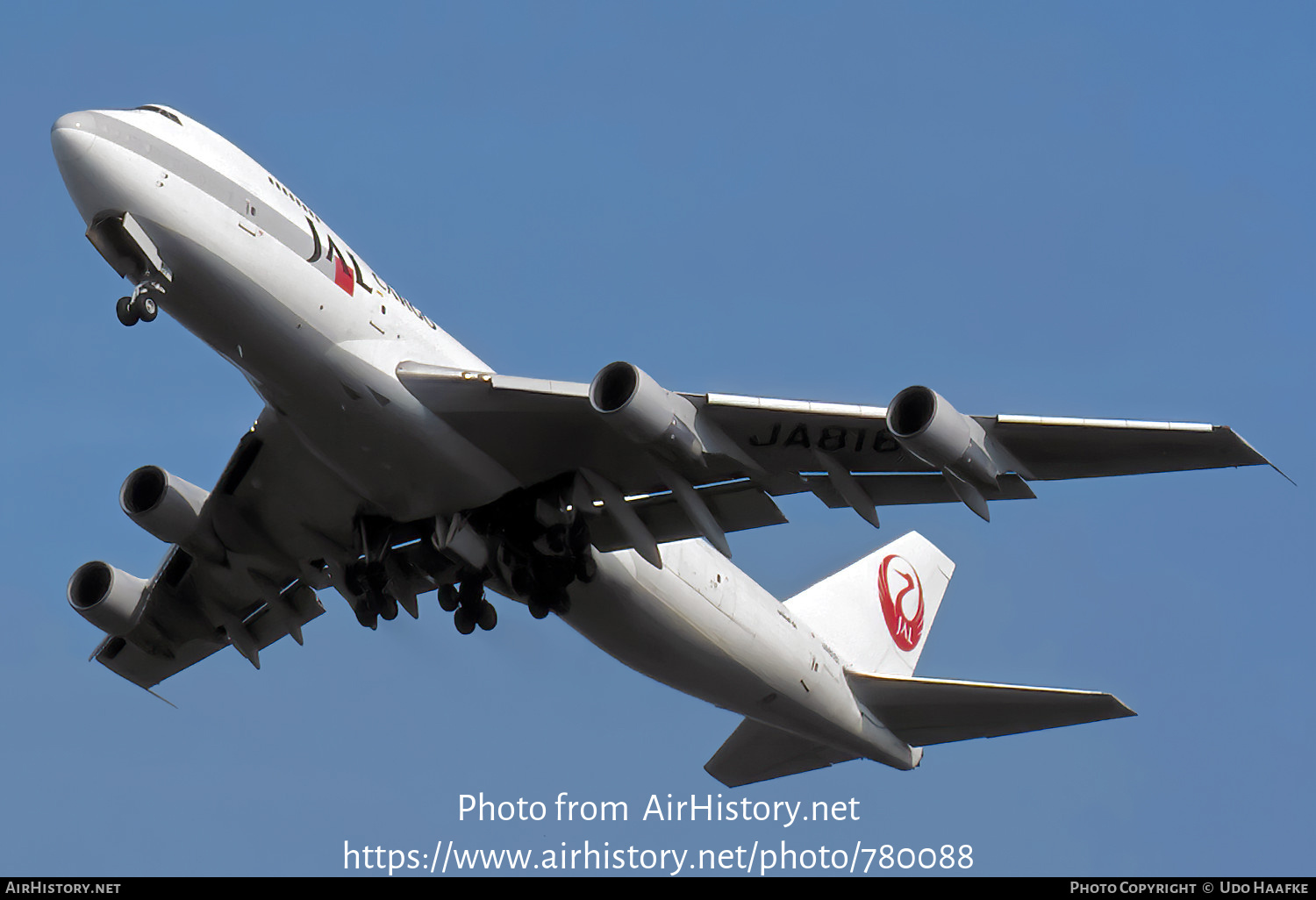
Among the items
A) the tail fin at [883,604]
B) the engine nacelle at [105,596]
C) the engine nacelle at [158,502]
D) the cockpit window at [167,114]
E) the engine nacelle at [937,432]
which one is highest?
the tail fin at [883,604]

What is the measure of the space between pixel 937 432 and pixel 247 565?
41.5 ft

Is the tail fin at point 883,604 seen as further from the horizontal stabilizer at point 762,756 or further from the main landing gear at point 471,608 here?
the main landing gear at point 471,608

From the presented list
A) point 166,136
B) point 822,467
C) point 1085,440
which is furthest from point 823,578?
point 166,136

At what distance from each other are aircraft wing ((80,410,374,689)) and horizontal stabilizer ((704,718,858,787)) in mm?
8428

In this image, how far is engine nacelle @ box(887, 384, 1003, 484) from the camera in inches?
780

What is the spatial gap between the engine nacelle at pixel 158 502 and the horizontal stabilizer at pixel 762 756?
11225mm

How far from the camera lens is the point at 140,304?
66.0ft

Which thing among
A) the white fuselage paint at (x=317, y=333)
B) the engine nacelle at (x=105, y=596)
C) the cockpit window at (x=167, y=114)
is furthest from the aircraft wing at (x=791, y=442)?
the engine nacelle at (x=105, y=596)

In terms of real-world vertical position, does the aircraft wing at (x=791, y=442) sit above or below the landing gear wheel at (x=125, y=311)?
above

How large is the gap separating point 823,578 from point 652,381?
40.6 ft

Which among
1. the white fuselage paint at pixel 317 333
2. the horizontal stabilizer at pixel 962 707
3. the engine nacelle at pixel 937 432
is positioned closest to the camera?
the engine nacelle at pixel 937 432

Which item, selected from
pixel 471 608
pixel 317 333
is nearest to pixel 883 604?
pixel 471 608

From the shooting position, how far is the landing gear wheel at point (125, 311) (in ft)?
65.8

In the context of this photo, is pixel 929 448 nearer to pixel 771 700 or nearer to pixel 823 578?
pixel 771 700
